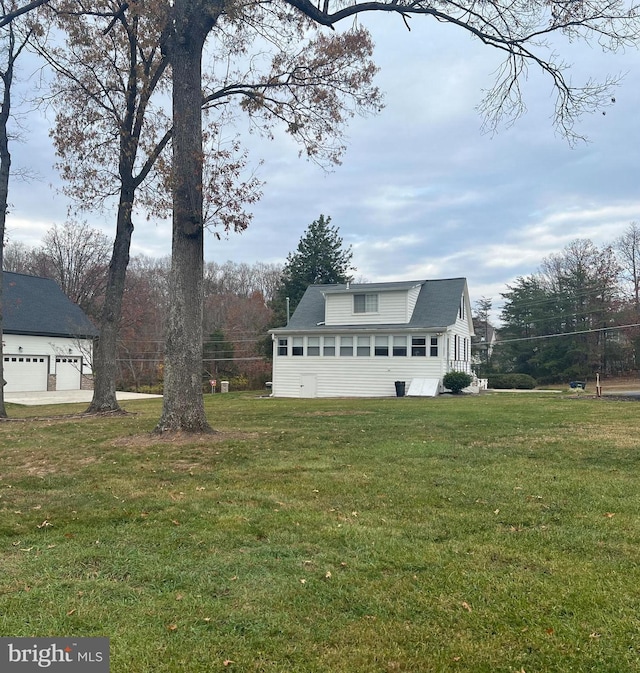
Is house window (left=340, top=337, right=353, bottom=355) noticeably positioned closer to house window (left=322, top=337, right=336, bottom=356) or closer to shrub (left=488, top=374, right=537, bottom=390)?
house window (left=322, top=337, right=336, bottom=356)

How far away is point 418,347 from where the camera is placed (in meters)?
23.1

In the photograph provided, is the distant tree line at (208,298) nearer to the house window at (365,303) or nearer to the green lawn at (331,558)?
the house window at (365,303)

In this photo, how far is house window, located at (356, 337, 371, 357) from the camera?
2398cm

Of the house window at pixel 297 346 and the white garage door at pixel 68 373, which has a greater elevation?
the house window at pixel 297 346

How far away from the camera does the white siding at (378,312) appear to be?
24125 mm

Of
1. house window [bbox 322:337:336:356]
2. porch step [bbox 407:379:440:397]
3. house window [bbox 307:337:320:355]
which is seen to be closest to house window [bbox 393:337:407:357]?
porch step [bbox 407:379:440:397]

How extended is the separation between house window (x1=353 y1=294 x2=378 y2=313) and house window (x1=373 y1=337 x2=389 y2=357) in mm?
1613

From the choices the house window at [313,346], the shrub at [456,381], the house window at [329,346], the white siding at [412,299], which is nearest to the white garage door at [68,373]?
the house window at [313,346]

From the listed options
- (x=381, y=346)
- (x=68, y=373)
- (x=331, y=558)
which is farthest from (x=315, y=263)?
(x=331, y=558)

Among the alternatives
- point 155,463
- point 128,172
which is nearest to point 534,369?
point 128,172

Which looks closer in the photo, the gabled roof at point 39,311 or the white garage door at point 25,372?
the white garage door at point 25,372

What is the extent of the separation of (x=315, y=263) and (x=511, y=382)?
15442mm

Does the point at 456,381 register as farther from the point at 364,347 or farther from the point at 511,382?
the point at 511,382

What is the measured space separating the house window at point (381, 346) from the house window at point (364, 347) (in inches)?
12.7
